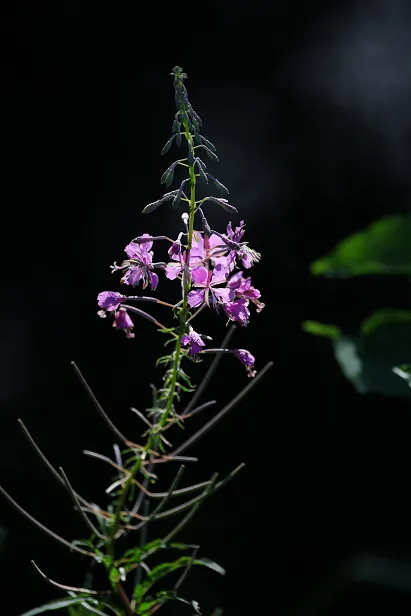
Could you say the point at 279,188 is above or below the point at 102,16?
below

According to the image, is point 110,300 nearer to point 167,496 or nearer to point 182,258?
point 182,258

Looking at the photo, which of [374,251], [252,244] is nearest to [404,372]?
[374,251]

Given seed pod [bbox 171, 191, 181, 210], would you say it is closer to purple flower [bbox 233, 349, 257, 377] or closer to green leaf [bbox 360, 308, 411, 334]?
purple flower [bbox 233, 349, 257, 377]

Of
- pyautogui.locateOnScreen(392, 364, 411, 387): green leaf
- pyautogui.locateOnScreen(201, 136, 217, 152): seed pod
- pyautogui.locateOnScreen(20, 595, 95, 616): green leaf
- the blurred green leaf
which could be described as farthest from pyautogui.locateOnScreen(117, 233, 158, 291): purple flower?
the blurred green leaf

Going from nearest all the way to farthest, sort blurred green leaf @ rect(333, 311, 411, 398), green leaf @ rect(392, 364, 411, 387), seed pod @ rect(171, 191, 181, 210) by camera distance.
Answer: seed pod @ rect(171, 191, 181, 210) < green leaf @ rect(392, 364, 411, 387) < blurred green leaf @ rect(333, 311, 411, 398)

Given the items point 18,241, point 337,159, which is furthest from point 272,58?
point 18,241

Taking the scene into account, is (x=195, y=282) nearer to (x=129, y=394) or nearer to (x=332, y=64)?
(x=129, y=394)
